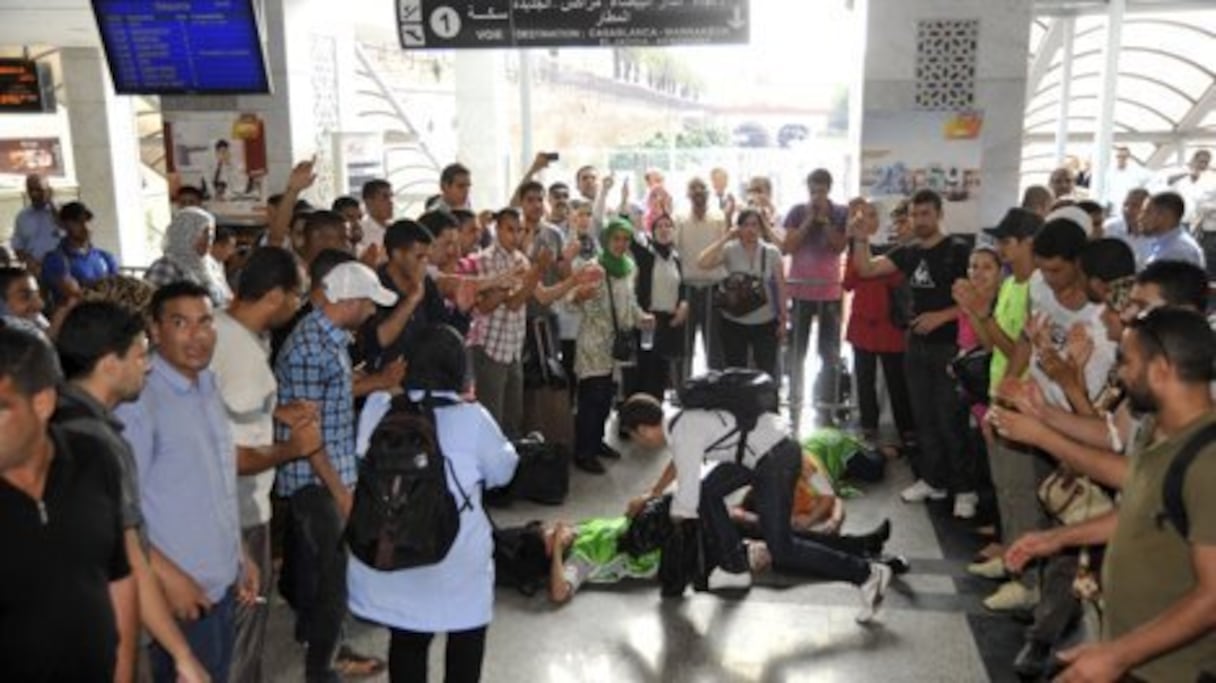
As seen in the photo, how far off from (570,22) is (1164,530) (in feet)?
18.2

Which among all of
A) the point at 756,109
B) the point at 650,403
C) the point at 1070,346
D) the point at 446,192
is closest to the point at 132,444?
the point at 650,403

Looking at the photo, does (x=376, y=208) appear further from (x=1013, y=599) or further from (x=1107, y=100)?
(x=1107, y=100)

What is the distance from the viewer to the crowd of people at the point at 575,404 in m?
2.25

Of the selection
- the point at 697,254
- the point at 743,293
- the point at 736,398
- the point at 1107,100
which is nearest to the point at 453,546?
the point at 736,398

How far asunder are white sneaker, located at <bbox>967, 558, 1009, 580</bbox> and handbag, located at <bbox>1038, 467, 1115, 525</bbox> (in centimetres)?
123

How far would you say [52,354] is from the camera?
2.03 m

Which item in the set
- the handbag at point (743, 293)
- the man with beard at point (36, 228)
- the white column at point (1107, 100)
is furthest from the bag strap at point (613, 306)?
the white column at point (1107, 100)

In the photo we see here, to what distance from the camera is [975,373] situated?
5090 mm

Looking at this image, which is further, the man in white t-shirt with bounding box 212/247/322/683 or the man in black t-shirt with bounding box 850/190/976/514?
the man in black t-shirt with bounding box 850/190/976/514

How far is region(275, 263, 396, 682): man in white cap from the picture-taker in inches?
136

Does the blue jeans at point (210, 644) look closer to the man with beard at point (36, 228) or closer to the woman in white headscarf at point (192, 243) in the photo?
the woman in white headscarf at point (192, 243)

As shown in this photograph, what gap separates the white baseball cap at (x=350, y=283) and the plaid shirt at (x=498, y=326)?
229cm

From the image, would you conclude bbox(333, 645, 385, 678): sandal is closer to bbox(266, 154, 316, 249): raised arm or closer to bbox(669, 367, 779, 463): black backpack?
bbox(669, 367, 779, 463): black backpack

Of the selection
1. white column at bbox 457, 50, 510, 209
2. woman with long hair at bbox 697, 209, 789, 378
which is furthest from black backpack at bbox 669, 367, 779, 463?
white column at bbox 457, 50, 510, 209
